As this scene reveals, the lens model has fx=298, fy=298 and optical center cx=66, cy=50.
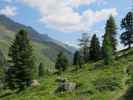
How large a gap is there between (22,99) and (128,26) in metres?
55.0

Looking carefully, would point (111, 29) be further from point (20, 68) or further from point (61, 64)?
point (20, 68)

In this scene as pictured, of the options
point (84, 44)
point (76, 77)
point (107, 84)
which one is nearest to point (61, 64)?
point (84, 44)

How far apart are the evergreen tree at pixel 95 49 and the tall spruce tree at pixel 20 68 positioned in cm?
4819

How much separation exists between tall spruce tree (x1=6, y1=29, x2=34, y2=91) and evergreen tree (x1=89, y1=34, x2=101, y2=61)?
48.2 meters

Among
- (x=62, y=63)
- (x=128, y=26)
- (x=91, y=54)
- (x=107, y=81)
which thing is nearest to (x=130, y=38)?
(x=128, y=26)

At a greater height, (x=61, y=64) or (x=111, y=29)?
(x=111, y=29)

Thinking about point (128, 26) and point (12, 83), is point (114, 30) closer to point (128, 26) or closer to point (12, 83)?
point (128, 26)

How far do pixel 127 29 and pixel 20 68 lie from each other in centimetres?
4351

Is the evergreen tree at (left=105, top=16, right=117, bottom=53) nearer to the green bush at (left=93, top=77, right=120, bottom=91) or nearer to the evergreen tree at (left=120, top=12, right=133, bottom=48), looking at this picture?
the evergreen tree at (left=120, top=12, right=133, bottom=48)

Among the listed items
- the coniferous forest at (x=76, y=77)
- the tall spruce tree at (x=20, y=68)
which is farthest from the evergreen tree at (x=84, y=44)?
the tall spruce tree at (x=20, y=68)

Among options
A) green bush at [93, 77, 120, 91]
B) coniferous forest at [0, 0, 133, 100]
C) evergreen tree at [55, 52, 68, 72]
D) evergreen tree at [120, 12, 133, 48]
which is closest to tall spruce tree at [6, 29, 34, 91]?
coniferous forest at [0, 0, 133, 100]

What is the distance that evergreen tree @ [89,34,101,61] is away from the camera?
99688mm

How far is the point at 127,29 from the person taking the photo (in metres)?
86.7

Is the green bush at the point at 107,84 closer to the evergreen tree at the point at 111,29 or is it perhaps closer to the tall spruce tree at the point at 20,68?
the tall spruce tree at the point at 20,68
